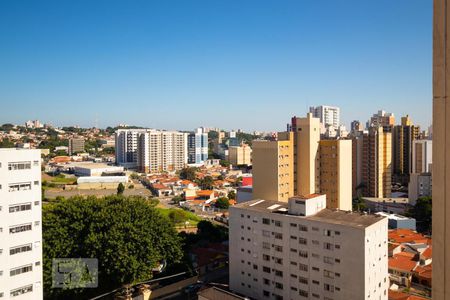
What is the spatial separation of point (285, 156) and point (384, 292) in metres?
5.57

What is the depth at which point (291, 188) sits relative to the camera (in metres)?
13.4

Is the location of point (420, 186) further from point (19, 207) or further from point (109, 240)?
point (19, 207)

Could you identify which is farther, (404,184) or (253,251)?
(404,184)

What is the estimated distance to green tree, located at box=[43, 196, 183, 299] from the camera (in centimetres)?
926

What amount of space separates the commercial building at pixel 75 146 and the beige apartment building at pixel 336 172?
42821 mm

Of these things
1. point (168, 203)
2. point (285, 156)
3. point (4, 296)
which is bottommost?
point (168, 203)

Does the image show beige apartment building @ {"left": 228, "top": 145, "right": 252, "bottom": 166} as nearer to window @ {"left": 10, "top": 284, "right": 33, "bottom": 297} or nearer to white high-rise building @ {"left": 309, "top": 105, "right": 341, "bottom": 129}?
white high-rise building @ {"left": 309, "top": 105, "right": 341, "bottom": 129}

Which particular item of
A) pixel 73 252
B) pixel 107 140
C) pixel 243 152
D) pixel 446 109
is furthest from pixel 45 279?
pixel 107 140

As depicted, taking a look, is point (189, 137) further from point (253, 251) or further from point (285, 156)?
point (253, 251)

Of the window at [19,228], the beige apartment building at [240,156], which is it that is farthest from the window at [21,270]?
the beige apartment building at [240,156]

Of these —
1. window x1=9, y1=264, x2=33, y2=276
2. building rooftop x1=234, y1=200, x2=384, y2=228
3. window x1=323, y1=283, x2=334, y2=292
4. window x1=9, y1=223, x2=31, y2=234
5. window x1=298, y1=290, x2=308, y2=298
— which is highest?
window x1=9, y1=223, x2=31, y2=234

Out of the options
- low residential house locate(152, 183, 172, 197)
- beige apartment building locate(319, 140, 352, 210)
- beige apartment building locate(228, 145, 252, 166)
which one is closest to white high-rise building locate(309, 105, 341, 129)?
beige apartment building locate(228, 145, 252, 166)

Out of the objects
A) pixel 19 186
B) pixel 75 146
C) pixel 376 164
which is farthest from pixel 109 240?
pixel 75 146

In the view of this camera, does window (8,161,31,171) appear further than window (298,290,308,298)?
No
